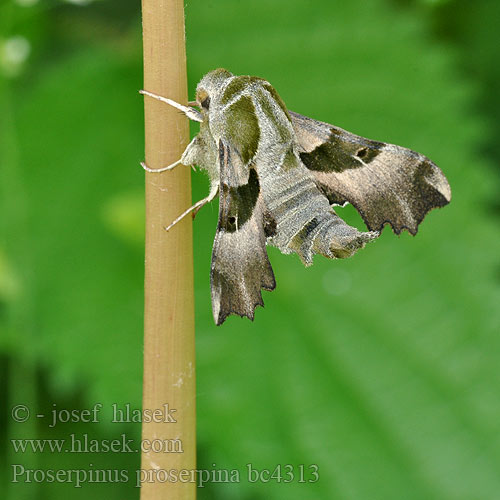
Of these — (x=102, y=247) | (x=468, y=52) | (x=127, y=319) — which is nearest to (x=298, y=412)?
(x=127, y=319)

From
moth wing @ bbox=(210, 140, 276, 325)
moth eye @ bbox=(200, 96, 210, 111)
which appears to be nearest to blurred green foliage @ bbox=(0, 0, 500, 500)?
moth wing @ bbox=(210, 140, 276, 325)

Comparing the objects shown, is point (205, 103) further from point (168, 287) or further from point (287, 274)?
point (287, 274)

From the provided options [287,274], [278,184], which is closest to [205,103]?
[278,184]

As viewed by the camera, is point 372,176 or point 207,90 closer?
point 207,90

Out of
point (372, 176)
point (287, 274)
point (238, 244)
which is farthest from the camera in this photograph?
point (287, 274)

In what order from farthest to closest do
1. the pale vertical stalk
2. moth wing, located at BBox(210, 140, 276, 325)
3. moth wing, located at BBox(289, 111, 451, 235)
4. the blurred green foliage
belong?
the blurred green foliage < moth wing, located at BBox(289, 111, 451, 235) < moth wing, located at BBox(210, 140, 276, 325) < the pale vertical stalk

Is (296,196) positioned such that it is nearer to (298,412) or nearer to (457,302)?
(298,412)

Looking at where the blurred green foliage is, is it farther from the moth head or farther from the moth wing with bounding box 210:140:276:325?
the moth head
